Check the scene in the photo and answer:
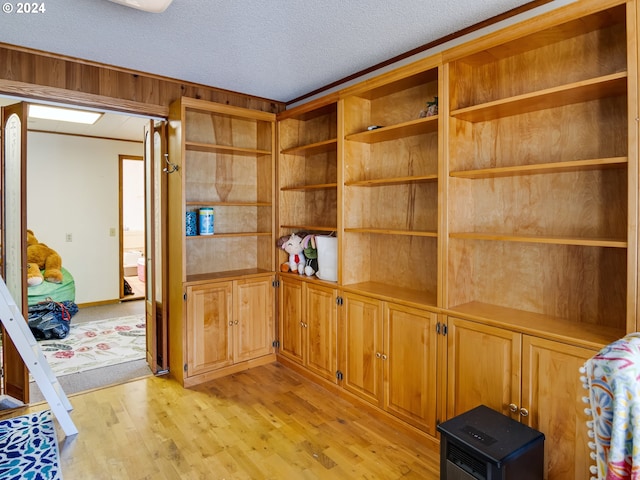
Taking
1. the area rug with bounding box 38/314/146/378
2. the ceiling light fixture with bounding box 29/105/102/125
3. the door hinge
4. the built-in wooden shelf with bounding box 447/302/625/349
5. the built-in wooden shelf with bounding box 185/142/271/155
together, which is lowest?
the area rug with bounding box 38/314/146/378

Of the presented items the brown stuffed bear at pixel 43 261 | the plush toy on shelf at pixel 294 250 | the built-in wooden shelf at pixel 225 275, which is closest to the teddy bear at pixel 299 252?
the plush toy on shelf at pixel 294 250

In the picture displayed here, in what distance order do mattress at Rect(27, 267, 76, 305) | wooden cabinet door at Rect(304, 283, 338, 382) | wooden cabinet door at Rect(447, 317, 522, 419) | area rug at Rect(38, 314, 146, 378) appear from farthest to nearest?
mattress at Rect(27, 267, 76, 305) < area rug at Rect(38, 314, 146, 378) < wooden cabinet door at Rect(304, 283, 338, 382) < wooden cabinet door at Rect(447, 317, 522, 419)

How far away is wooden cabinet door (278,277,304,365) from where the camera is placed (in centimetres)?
346

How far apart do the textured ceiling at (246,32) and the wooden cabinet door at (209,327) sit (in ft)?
5.81

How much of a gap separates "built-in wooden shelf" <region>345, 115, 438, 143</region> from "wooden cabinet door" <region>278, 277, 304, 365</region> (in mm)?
1339

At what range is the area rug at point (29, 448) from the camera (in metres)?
2.12

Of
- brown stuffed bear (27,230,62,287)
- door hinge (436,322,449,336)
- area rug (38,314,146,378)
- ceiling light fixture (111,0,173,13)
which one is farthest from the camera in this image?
brown stuffed bear (27,230,62,287)

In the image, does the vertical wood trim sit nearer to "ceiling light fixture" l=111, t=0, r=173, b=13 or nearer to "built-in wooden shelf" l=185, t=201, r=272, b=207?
"ceiling light fixture" l=111, t=0, r=173, b=13

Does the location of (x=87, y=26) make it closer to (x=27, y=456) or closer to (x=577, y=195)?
(x=27, y=456)

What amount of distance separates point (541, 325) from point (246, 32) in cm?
233

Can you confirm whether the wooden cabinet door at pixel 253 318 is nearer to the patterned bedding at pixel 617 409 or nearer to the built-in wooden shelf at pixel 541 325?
the built-in wooden shelf at pixel 541 325

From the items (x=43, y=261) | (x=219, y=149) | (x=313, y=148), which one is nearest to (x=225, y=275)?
(x=219, y=149)

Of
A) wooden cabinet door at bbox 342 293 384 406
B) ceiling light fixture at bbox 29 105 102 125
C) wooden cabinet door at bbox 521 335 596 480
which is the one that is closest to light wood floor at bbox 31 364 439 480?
wooden cabinet door at bbox 342 293 384 406

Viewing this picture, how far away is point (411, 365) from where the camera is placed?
2.48 metres
